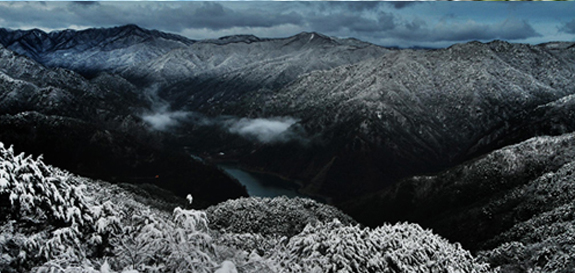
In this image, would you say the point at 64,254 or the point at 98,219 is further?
the point at 98,219

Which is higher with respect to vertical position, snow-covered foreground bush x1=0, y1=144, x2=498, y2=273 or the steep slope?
snow-covered foreground bush x1=0, y1=144, x2=498, y2=273

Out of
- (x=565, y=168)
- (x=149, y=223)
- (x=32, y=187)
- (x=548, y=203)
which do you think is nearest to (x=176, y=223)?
(x=149, y=223)

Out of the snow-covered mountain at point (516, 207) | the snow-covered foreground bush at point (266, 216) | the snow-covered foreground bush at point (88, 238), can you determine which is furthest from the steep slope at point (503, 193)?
the snow-covered foreground bush at point (88, 238)

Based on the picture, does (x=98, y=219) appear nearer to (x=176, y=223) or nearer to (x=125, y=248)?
(x=125, y=248)

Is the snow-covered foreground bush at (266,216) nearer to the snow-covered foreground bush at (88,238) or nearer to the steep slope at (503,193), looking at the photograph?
the steep slope at (503,193)

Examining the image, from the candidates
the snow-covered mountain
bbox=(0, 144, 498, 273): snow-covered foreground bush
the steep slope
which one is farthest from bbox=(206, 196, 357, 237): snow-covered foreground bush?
bbox=(0, 144, 498, 273): snow-covered foreground bush

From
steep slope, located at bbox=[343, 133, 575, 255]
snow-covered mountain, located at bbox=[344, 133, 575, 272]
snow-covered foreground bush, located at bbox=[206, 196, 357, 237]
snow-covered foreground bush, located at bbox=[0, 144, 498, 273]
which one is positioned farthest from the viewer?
steep slope, located at bbox=[343, 133, 575, 255]

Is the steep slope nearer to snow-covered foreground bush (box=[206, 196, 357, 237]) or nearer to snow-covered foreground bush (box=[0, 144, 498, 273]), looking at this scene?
snow-covered foreground bush (box=[206, 196, 357, 237])

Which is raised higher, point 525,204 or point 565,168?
point 565,168
